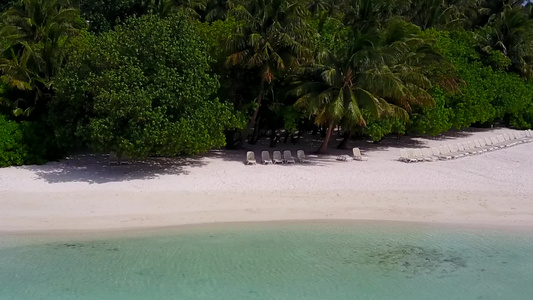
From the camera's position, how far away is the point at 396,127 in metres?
25.0

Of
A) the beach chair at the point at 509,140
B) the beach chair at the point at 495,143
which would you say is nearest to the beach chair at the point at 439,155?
the beach chair at the point at 495,143

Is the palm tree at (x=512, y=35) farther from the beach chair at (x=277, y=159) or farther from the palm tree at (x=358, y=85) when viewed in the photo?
the beach chair at (x=277, y=159)

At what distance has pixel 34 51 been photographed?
67.1 ft

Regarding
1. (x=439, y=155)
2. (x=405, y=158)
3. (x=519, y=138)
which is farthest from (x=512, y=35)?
(x=405, y=158)

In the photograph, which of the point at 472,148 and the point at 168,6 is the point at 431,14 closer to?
the point at 472,148

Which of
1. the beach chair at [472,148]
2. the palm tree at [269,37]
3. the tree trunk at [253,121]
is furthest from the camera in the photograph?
the beach chair at [472,148]

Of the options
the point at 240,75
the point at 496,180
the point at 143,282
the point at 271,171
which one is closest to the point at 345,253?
the point at 143,282

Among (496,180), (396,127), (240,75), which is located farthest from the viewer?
(396,127)

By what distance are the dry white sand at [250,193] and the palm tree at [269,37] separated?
14.1 ft

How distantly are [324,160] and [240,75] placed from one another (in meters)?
5.37

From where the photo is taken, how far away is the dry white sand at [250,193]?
49.3 feet

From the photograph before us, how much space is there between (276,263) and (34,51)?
14251mm

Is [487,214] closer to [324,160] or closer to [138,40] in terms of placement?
[324,160]

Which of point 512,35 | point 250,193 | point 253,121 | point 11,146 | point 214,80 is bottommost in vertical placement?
point 250,193
